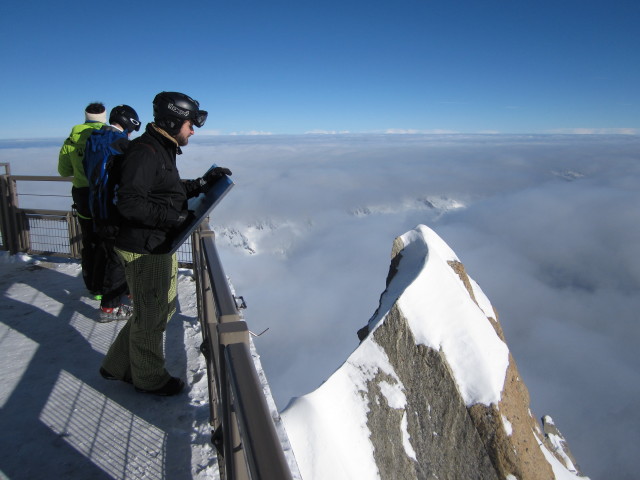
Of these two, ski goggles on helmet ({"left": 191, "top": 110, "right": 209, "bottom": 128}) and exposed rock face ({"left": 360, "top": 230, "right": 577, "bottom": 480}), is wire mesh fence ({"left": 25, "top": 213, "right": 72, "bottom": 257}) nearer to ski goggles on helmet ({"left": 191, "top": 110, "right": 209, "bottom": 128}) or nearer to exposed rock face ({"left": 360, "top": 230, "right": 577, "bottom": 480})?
ski goggles on helmet ({"left": 191, "top": 110, "right": 209, "bottom": 128})

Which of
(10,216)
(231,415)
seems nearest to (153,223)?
(231,415)

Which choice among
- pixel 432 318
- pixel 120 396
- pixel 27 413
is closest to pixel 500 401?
pixel 432 318

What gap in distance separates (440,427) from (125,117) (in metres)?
10.2

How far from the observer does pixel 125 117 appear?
13.5 ft

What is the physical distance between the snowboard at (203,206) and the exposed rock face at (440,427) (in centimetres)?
817

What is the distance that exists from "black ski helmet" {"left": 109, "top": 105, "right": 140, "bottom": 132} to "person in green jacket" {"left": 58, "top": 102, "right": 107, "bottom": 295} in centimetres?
26

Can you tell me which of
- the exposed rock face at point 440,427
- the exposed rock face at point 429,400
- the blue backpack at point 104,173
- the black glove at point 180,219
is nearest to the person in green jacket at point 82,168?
the blue backpack at point 104,173

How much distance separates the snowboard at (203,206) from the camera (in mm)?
2812

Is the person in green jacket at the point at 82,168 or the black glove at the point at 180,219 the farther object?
the person in green jacket at the point at 82,168

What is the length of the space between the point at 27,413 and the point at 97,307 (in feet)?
6.91

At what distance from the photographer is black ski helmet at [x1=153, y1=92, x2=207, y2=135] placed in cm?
279

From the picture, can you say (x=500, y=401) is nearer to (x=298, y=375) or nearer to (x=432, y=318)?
(x=432, y=318)

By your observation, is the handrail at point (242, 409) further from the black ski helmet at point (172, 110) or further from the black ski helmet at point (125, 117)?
the black ski helmet at point (125, 117)

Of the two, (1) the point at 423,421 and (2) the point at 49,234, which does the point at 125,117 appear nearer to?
(2) the point at 49,234
